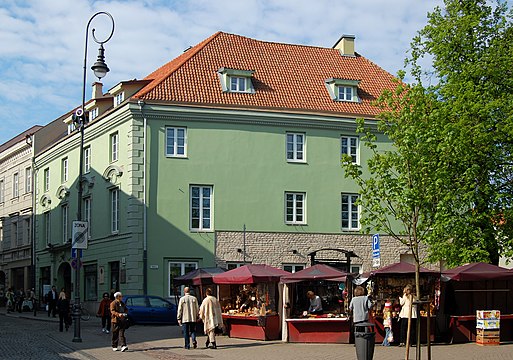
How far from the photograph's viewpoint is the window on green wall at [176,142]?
40125 mm

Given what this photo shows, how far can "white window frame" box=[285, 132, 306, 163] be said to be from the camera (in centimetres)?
4189

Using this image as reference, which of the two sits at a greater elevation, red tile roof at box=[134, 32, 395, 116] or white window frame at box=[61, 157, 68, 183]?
Result: red tile roof at box=[134, 32, 395, 116]

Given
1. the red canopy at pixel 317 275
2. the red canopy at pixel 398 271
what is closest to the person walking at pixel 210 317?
the red canopy at pixel 317 275

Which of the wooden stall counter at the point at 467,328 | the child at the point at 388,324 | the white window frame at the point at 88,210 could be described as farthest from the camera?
the white window frame at the point at 88,210

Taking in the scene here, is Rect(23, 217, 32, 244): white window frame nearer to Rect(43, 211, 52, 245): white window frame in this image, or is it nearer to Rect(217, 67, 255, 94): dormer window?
Rect(43, 211, 52, 245): white window frame

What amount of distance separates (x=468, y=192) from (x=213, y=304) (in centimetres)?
1051

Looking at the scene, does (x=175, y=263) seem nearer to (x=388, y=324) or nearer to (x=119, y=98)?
(x=119, y=98)

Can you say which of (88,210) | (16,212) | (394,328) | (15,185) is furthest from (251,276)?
(15,185)

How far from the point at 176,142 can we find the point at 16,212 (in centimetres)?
2254

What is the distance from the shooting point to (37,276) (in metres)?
53.8

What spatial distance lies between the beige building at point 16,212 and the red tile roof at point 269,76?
13.5 meters

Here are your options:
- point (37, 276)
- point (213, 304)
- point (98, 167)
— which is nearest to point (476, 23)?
point (213, 304)

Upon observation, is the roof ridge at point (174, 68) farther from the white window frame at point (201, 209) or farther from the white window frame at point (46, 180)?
the white window frame at point (46, 180)

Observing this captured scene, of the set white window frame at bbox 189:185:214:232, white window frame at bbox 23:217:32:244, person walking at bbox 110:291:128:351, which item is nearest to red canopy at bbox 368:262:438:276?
person walking at bbox 110:291:128:351
